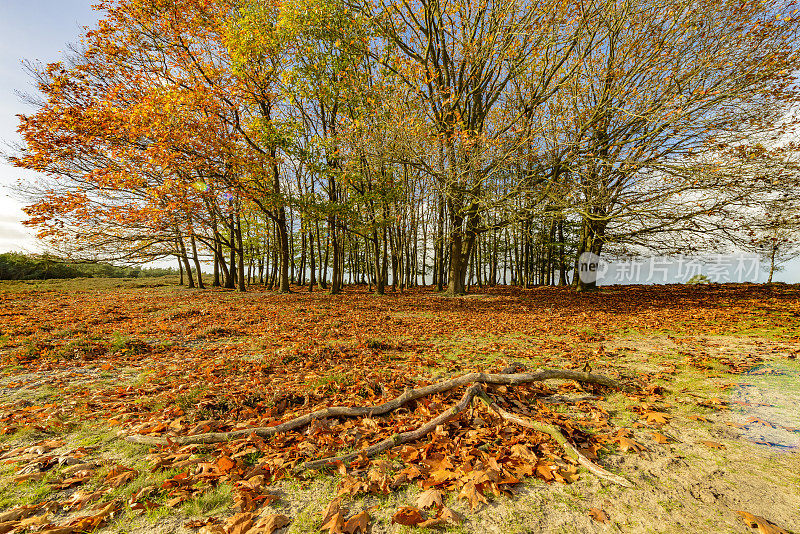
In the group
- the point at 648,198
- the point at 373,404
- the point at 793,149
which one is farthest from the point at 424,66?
the point at 373,404

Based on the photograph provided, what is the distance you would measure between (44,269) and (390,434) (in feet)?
104

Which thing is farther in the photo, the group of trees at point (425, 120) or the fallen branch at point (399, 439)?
the group of trees at point (425, 120)

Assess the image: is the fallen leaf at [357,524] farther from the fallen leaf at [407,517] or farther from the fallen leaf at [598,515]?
the fallen leaf at [598,515]

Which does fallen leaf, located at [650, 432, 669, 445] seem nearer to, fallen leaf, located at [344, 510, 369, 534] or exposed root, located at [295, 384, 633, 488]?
exposed root, located at [295, 384, 633, 488]

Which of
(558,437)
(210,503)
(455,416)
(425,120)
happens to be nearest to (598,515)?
(558,437)

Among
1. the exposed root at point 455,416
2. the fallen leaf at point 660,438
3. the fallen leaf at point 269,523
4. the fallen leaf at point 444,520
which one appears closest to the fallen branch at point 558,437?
the exposed root at point 455,416

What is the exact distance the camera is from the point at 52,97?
16953 millimetres

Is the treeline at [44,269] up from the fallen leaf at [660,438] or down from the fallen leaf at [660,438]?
up

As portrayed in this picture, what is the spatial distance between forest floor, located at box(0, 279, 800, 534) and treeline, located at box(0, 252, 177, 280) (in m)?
15.7

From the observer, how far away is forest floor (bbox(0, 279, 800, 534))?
82.5 inches

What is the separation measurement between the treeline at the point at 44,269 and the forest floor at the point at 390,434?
15.7 meters

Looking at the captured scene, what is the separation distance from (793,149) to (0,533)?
20175 millimetres

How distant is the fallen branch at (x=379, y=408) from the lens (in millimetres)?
3088

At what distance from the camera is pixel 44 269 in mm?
21188
